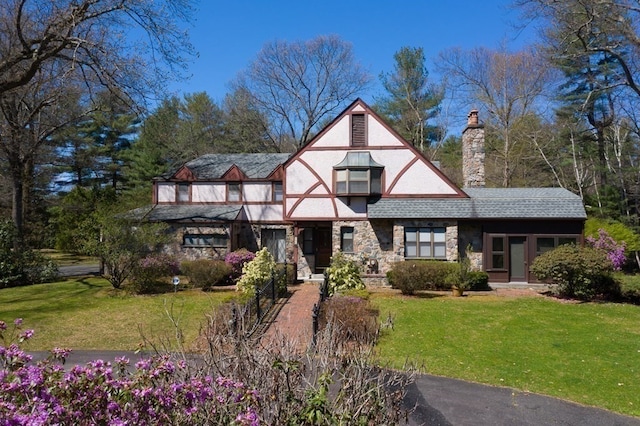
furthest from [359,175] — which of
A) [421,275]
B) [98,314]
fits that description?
[98,314]

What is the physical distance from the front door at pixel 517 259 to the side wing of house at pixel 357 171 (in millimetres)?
3159

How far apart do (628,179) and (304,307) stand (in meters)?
22.0

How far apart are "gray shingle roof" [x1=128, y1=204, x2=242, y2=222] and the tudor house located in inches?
2.1

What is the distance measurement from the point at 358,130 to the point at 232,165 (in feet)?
26.2

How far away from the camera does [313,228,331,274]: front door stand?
73.3ft

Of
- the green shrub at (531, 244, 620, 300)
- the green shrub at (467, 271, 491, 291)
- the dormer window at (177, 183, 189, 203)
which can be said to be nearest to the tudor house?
the dormer window at (177, 183, 189, 203)

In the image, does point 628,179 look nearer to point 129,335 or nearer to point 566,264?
point 566,264

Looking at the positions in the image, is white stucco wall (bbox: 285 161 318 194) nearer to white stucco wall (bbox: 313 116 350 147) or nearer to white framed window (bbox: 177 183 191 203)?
white stucco wall (bbox: 313 116 350 147)

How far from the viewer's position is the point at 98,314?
44.2 feet

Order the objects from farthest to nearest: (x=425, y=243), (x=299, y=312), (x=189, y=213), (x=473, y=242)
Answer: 1. (x=189, y=213)
2. (x=425, y=243)
3. (x=473, y=242)
4. (x=299, y=312)

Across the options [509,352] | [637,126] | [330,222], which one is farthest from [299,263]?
[637,126]

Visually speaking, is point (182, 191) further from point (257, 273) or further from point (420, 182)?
point (420, 182)

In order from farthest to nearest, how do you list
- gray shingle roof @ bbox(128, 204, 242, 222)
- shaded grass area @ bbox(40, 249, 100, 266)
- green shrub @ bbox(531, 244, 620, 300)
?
shaded grass area @ bbox(40, 249, 100, 266)
gray shingle roof @ bbox(128, 204, 242, 222)
green shrub @ bbox(531, 244, 620, 300)

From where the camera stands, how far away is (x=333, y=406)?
3555 millimetres
